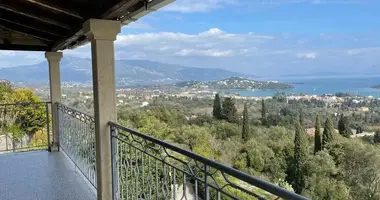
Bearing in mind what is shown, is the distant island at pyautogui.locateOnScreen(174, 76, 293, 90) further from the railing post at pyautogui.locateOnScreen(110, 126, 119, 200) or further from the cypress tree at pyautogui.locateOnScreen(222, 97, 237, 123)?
the railing post at pyautogui.locateOnScreen(110, 126, 119, 200)

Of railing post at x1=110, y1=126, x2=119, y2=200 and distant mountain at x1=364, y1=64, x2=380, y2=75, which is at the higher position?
distant mountain at x1=364, y1=64, x2=380, y2=75

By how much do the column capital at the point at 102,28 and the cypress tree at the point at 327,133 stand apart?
24.1 m

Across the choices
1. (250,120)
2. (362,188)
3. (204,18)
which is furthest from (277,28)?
(362,188)

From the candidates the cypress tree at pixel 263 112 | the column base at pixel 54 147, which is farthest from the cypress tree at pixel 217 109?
the column base at pixel 54 147

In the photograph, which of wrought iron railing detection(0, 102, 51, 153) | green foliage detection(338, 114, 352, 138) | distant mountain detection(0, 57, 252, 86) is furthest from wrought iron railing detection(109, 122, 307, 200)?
green foliage detection(338, 114, 352, 138)

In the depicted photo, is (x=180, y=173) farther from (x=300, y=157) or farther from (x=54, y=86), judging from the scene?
(x=300, y=157)

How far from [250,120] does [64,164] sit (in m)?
27.2

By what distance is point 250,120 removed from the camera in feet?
99.0

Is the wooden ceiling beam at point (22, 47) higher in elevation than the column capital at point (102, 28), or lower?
higher

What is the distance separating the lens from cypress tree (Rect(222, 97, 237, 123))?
98.7 ft

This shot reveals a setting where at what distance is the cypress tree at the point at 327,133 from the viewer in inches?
931

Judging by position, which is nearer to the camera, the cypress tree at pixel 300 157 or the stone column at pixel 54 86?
the stone column at pixel 54 86

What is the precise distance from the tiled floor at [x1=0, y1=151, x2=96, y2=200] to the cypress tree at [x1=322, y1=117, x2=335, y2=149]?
23.0m

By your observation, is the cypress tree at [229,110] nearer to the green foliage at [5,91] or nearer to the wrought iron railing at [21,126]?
the green foliage at [5,91]
